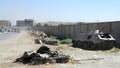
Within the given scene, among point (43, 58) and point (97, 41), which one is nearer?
point (43, 58)

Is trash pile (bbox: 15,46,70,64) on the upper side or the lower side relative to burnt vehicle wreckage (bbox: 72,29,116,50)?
upper

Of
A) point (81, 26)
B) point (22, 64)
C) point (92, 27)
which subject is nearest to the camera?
point (22, 64)

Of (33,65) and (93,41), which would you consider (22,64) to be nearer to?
(33,65)

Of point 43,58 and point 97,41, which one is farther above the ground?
point 43,58

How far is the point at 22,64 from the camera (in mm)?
16656

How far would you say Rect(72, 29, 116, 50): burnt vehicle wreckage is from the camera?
26.2m

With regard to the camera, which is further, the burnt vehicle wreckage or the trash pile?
the burnt vehicle wreckage

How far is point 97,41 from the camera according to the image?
87.5 ft

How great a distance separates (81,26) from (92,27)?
568cm

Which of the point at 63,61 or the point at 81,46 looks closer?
the point at 63,61

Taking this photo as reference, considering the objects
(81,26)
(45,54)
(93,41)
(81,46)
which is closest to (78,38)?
(81,46)

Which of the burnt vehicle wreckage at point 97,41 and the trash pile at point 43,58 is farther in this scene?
the burnt vehicle wreckage at point 97,41

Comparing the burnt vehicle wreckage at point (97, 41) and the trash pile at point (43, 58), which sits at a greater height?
the trash pile at point (43, 58)

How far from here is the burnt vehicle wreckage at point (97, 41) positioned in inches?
1033
